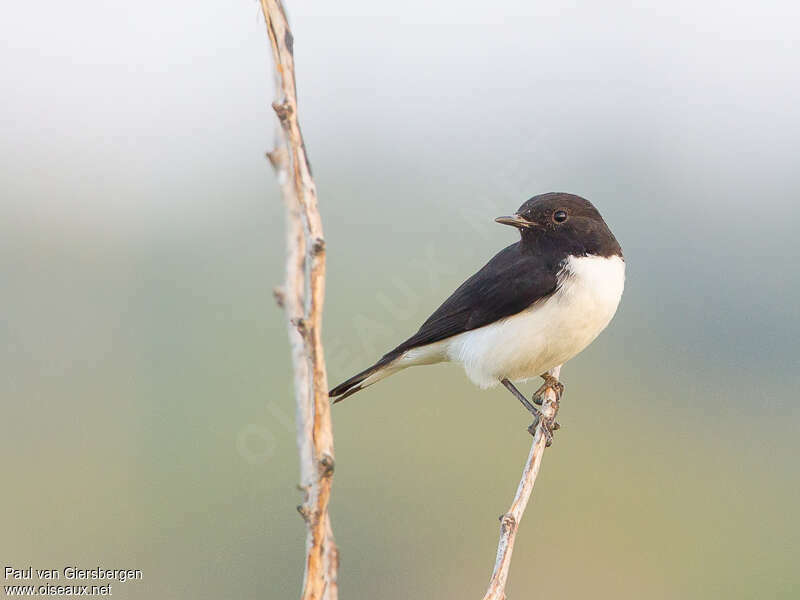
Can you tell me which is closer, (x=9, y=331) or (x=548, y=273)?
(x=548, y=273)

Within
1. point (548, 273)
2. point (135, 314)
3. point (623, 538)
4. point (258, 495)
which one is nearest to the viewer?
point (548, 273)

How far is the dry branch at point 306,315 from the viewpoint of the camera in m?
2.31

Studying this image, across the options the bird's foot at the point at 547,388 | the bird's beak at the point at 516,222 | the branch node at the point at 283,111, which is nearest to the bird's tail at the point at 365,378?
the bird's foot at the point at 547,388

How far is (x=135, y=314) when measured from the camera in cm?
2914

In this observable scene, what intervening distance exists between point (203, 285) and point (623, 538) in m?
11.8

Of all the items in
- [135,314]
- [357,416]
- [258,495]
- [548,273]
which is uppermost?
[135,314]

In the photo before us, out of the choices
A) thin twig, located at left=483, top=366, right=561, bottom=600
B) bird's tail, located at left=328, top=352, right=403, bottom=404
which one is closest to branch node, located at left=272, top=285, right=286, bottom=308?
thin twig, located at left=483, top=366, right=561, bottom=600

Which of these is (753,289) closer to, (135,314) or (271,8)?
(135,314)

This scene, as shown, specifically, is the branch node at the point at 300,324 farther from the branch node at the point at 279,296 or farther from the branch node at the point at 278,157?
the branch node at the point at 278,157

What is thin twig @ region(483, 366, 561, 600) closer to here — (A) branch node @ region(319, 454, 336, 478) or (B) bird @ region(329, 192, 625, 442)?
(B) bird @ region(329, 192, 625, 442)

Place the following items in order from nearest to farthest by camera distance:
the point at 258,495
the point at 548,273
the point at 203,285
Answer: the point at 548,273, the point at 258,495, the point at 203,285

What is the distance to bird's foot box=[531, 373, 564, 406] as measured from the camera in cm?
693

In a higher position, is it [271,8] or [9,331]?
[9,331]

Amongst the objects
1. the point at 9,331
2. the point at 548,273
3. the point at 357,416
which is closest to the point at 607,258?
the point at 548,273
